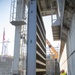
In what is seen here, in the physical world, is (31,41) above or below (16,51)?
above

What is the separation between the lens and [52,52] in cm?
4975

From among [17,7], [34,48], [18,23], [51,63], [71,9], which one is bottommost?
[51,63]

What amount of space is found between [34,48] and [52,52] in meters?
42.9

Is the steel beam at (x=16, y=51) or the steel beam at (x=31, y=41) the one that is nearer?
the steel beam at (x=31, y=41)

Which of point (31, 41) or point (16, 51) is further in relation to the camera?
point (16, 51)

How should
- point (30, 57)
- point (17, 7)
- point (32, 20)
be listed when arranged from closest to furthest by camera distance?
point (30, 57), point (32, 20), point (17, 7)

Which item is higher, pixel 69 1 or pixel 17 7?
pixel 17 7

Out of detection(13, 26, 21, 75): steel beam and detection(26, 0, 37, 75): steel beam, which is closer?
detection(26, 0, 37, 75): steel beam

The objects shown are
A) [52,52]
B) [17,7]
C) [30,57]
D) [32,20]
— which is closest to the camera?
[30,57]

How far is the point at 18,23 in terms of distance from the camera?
478 inches

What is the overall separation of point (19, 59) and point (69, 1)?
7851 mm

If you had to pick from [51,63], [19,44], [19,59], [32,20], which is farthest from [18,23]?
[51,63]

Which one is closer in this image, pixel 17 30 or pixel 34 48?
pixel 34 48

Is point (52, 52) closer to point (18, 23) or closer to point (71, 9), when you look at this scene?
point (18, 23)
